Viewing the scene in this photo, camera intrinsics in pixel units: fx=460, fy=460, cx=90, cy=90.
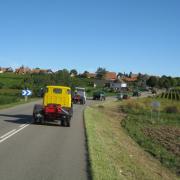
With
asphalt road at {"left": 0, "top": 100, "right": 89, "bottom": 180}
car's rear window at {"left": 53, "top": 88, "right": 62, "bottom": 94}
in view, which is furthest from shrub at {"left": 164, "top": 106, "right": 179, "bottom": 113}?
asphalt road at {"left": 0, "top": 100, "right": 89, "bottom": 180}

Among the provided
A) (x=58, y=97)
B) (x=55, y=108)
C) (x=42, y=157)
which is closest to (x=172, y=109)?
(x=58, y=97)

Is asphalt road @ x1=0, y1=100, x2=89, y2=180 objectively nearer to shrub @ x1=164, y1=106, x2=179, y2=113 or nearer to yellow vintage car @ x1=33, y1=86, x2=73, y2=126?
Result: yellow vintage car @ x1=33, y1=86, x2=73, y2=126

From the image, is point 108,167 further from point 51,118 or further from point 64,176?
point 51,118

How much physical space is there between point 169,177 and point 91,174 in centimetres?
462

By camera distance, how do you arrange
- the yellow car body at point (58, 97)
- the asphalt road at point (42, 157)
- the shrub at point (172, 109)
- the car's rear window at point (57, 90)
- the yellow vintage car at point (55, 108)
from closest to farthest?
1. the asphalt road at point (42, 157)
2. the yellow vintage car at point (55, 108)
3. the yellow car body at point (58, 97)
4. the car's rear window at point (57, 90)
5. the shrub at point (172, 109)

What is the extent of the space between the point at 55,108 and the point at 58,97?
77.6 inches

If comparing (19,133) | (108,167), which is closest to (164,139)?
(19,133)

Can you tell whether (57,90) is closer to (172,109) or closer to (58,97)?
(58,97)

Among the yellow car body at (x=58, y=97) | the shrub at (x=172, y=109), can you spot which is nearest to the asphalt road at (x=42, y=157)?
the yellow car body at (x=58, y=97)

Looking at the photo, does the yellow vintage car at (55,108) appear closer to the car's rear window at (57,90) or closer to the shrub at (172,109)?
the car's rear window at (57,90)

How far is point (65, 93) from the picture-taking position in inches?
1054

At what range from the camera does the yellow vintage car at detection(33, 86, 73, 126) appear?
2441 centimetres

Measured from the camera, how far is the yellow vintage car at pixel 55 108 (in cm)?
2441

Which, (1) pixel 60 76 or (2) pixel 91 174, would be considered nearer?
(2) pixel 91 174
